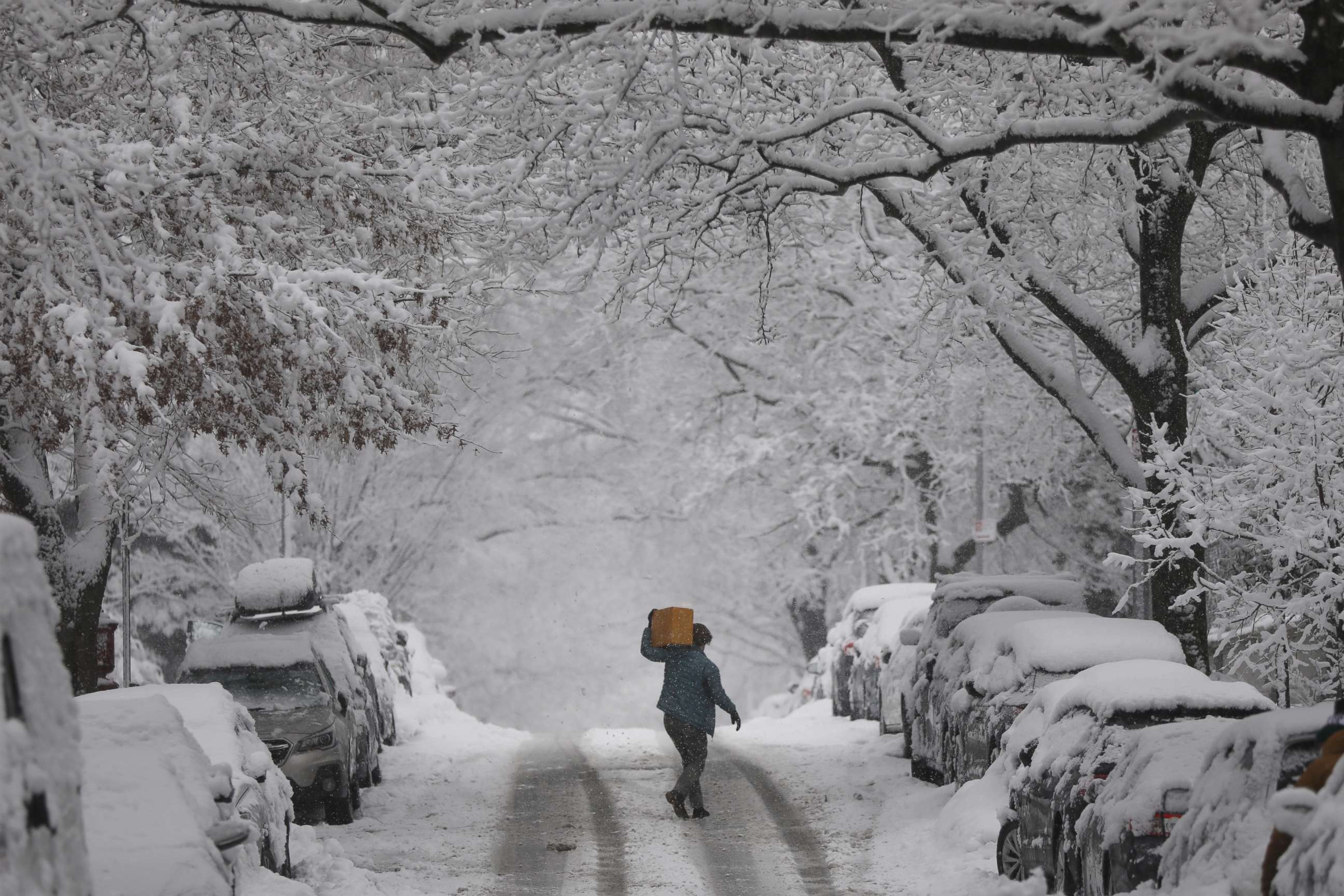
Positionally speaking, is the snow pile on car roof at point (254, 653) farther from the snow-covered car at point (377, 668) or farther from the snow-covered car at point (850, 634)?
the snow-covered car at point (850, 634)

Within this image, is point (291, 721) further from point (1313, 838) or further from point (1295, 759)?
point (1313, 838)

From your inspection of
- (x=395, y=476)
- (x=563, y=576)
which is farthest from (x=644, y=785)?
(x=563, y=576)

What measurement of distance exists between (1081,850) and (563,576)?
4009 cm

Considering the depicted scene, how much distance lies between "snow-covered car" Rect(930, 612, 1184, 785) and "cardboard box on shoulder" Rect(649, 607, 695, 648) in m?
2.45

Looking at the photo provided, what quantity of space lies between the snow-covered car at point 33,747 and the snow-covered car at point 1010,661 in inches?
345

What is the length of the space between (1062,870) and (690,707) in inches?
237

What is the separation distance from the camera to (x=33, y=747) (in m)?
4.26

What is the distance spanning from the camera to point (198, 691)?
11.1 metres

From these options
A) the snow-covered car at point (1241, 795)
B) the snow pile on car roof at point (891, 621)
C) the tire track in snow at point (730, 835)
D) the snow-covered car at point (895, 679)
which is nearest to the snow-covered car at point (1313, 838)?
the snow-covered car at point (1241, 795)

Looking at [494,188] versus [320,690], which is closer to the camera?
[494,188]

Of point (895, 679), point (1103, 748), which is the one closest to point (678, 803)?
point (895, 679)

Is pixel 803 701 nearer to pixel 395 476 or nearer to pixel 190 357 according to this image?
pixel 395 476

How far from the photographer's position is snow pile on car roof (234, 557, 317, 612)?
1845cm

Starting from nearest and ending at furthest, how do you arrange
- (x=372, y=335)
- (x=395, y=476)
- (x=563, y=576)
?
(x=372, y=335)
(x=395, y=476)
(x=563, y=576)
